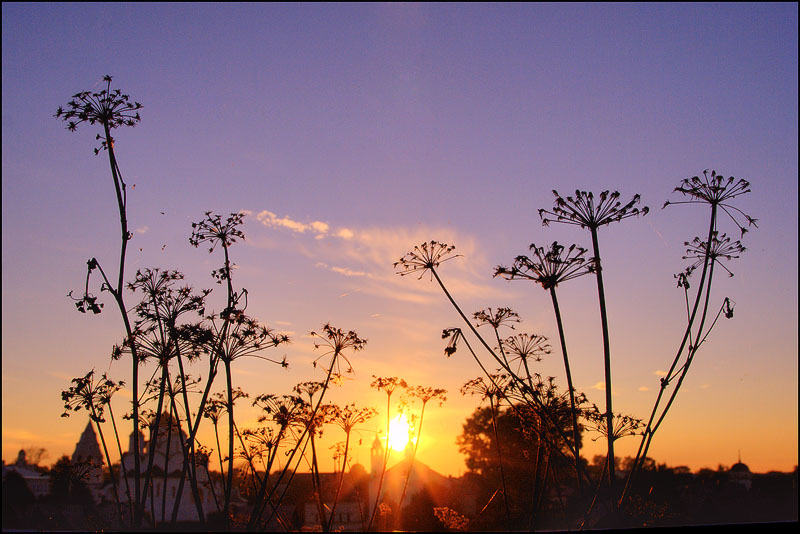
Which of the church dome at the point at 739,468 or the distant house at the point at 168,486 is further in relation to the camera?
the church dome at the point at 739,468

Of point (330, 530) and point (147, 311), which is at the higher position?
point (147, 311)

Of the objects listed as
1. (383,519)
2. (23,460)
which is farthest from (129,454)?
(23,460)

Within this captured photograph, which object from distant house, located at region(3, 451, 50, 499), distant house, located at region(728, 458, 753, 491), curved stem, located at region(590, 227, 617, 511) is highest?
curved stem, located at region(590, 227, 617, 511)

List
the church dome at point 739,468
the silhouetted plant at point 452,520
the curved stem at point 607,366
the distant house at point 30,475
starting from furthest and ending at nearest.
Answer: the church dome at point 739,468
the distant house at point 30,475
the silhouetted plant at point 452,520
the curved stem at point 607,366

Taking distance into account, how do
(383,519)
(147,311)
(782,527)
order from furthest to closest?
(383,519), (147,311), (782,527)

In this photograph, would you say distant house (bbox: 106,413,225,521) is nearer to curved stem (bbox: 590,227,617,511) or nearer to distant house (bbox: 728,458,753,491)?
curved stem (bbox: 590,227,617,511)

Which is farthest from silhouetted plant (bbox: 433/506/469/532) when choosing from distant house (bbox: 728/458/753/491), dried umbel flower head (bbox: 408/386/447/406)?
distant house (bbox: 728/458/753/491)

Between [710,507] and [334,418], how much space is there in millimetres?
11469

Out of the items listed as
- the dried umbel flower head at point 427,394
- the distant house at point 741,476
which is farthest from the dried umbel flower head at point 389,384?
the distant house at point 741,476

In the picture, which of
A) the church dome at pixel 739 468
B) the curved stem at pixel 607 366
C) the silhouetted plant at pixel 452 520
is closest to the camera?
the curved stem at pixel 607 366

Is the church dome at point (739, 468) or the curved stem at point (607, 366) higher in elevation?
the curved stem at point (607, 366)

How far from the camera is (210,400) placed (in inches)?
256

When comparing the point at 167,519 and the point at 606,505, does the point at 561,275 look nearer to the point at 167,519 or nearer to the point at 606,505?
the point at 606,505

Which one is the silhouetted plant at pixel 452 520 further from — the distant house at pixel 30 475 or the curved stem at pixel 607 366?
the distant house at pixel 30 475
